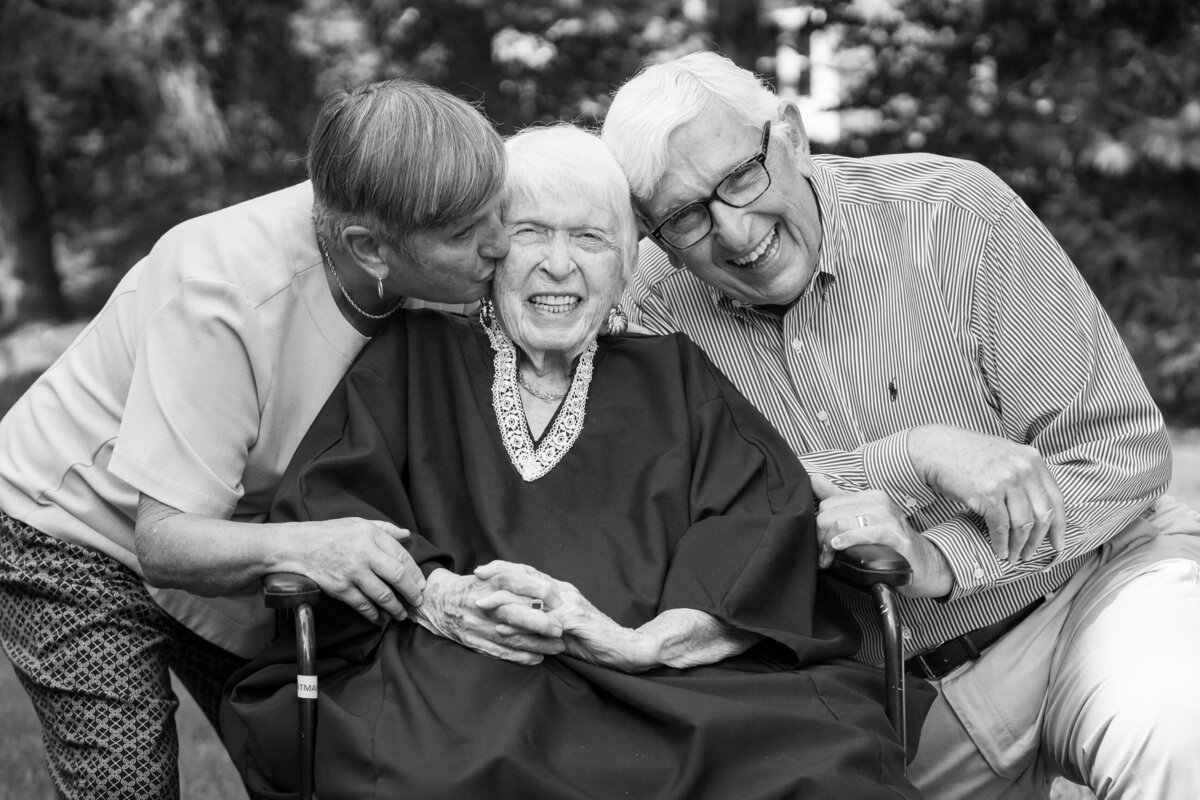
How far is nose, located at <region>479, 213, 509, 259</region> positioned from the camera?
2.55 m

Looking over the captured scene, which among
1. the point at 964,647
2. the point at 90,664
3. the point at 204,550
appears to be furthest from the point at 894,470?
the point at 90,664

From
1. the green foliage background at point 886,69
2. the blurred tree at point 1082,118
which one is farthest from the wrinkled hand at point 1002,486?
the blurred tree at point 1082,118

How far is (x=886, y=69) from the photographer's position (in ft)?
28.8

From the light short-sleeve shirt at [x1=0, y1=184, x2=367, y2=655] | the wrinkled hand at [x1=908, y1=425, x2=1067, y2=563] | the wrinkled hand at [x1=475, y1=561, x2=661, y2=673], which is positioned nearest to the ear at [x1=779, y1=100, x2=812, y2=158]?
the wrinkled hand at [x1=908, y1=425, x2=1067, y2=563]

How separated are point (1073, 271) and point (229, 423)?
6.01ft

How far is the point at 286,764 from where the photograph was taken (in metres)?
2.37

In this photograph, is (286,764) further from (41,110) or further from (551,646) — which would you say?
(41,110)

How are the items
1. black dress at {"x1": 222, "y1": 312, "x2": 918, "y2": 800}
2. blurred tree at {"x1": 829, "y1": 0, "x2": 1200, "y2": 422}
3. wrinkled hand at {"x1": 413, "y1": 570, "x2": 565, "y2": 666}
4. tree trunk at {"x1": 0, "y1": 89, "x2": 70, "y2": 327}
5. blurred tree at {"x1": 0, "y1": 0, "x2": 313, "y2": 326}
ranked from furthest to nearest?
1. tree trunk at {"x1": 0, "y1": 89, "x2": 70, "y2": 327}
2. blurred tree at {"x1": 0, "y1": 0, "x2": 313, "y2": 326}
3. blurred tree at {"x1": 829, "y1": 0, "x2": 1200, "y2": 422}
4. wrinkled hand at {"x1": 413, "y1": 570, "x2": 565, "y2": 666}
5. black dress at {"x1": 222, "y1": 312, "x2": 918, "y2": 800}

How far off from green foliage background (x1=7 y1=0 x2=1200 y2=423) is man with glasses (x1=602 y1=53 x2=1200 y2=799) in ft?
18.5

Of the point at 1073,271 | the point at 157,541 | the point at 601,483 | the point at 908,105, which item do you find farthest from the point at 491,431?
the point at 908,105

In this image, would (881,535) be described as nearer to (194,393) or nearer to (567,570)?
(567,570)

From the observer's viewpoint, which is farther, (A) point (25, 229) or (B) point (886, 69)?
(A) point (25, 229)

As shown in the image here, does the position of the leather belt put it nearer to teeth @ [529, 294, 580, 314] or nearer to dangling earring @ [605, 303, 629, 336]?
dangling earring @ [605, 303, 629, 336]

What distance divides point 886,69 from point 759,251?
21.4 feet
